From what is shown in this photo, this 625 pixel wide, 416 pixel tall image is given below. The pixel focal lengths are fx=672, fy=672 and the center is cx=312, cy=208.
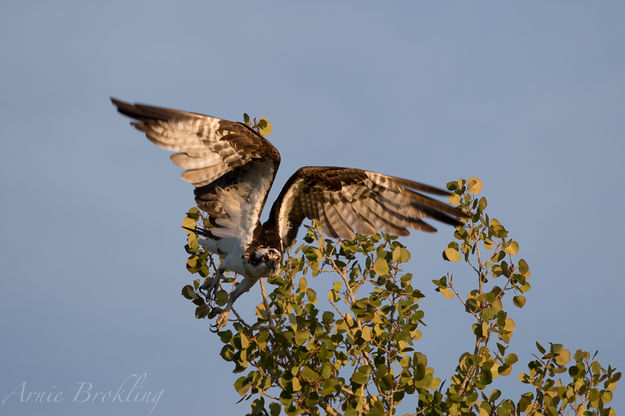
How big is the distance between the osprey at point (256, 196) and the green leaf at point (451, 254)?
61cm

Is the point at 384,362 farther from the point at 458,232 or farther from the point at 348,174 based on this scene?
the point at 348,174

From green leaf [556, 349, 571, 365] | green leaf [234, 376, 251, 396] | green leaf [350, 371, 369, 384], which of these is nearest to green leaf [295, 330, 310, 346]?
green leaf [350, 371, 369, 384]

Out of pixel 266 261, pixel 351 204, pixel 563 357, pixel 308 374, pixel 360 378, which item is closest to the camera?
pixel 360 378

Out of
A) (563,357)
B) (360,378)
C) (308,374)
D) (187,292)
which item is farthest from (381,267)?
(187,292)

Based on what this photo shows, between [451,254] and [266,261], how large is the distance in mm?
2049

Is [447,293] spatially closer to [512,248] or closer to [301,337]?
[512,248]

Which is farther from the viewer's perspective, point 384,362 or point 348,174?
point 348,174

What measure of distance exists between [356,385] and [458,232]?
1.79 meters

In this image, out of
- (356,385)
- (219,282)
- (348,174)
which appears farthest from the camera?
(348,174)

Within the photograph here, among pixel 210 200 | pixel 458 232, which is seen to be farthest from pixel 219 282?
pixel 458 232

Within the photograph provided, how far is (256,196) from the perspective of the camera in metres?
7.88

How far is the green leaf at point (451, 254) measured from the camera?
635cm

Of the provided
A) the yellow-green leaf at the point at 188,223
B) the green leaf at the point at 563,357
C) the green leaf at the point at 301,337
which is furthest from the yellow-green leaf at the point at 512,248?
the yellow-green leaf at the point at 188,223

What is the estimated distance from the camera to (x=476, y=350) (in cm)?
614
